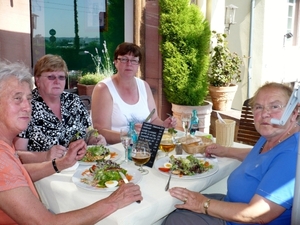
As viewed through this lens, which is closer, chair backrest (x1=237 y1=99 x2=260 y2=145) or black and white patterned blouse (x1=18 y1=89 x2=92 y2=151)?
black and white patterned blouse (x1=18 y1=89 x2=92 y2=151)

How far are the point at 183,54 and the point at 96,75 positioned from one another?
4.57 ft

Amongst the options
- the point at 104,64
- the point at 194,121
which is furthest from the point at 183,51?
the point at 194,121

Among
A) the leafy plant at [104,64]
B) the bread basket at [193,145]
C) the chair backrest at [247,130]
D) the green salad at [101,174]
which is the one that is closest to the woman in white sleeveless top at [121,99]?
the bread basket at [193,145]

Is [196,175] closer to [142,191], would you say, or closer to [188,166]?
[188,166]

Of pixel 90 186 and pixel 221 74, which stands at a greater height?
pixel 221 74

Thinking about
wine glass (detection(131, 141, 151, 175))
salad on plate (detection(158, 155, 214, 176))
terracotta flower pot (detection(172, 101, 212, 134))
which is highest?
wine glass (detection(131, 141, 151, 175))

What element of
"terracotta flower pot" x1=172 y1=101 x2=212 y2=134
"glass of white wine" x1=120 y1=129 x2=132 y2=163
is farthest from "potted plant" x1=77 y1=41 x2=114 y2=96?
"glass of white wine" x1=120 y1=129 x2=132 y2=163

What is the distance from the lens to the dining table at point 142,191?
145 centimetres

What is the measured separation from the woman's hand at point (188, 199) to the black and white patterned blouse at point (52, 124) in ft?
3.48

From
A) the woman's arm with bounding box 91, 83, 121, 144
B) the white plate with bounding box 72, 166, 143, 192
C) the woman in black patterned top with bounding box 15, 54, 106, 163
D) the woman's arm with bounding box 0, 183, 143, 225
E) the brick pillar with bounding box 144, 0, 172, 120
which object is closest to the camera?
the woman's arm with bounding box 0, 183, 143, 225

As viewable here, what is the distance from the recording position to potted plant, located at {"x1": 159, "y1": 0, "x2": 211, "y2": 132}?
498 cm

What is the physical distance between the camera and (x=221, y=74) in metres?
5.68

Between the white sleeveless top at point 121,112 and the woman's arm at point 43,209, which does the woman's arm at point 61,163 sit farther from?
the white sleeveless top at point 121,112

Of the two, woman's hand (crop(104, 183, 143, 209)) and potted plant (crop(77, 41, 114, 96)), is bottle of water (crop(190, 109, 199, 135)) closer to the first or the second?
woman's hand (crop(104, 183, 143, 209))
